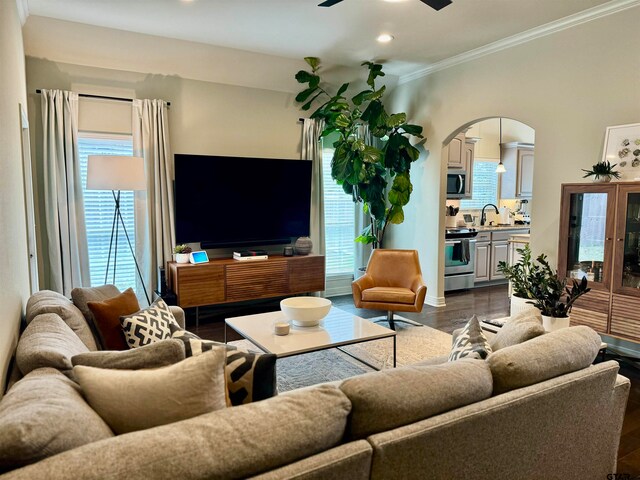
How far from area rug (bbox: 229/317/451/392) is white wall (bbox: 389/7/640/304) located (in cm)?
148

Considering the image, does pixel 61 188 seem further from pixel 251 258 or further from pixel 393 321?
pixel 393 321

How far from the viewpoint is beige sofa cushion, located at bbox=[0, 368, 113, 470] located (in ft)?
3.22

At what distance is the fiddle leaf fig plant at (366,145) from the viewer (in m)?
5.39

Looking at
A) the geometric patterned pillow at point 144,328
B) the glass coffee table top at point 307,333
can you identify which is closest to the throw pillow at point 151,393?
the geometric patterned pillow at point 144,328

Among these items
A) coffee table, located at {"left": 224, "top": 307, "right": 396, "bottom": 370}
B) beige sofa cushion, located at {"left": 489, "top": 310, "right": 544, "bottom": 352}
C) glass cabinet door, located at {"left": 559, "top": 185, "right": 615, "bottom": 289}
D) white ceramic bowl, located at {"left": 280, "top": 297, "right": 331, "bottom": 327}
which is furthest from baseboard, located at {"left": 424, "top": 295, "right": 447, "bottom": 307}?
beige sofa cushion, located at {"left": 489, "top": 310, "right": 544, "bottom": 352}

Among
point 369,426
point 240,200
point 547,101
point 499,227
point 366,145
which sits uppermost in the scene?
point 547,101

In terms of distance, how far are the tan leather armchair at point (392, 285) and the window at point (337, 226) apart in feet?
4.52

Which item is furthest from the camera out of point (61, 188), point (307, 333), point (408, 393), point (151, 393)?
point (61, 188)

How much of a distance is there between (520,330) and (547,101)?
3184mm

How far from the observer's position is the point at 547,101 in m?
4.34

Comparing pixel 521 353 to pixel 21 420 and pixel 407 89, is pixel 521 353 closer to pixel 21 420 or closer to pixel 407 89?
pixel 21 420

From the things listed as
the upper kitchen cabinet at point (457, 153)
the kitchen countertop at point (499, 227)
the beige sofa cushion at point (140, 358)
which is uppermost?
the upper kitchen cabinet at point (457, 153)

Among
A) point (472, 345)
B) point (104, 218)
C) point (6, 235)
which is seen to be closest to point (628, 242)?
point (472, 345)

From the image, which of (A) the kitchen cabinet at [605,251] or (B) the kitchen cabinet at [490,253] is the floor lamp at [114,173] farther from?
(B) the kitchen cabinet at [490,253]
